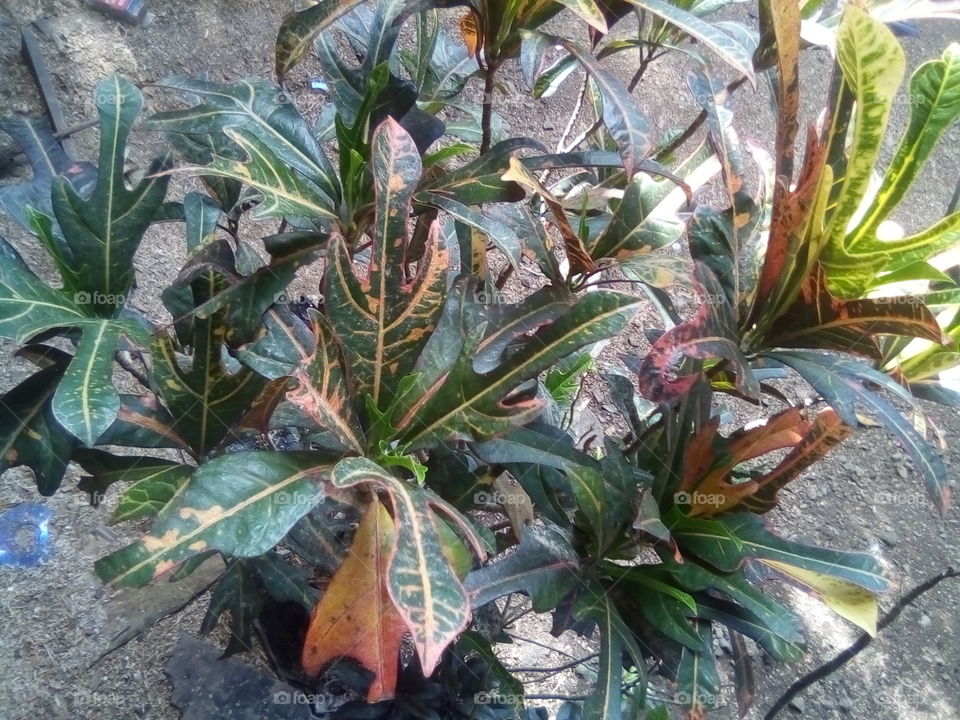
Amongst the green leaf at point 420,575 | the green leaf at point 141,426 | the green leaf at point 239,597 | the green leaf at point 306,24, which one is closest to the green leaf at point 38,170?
the green leaf at point 141,426

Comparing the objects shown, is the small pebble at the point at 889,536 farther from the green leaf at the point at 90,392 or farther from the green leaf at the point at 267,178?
the green leaf at the point at 90,392

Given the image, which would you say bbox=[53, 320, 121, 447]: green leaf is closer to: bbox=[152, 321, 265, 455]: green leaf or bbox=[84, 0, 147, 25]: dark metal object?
bbox=[152, 321, 265, 455]: green leaf

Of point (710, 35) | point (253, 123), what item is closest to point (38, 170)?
point (253, 123)

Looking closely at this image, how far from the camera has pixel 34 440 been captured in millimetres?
720

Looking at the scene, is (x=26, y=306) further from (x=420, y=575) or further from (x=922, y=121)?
(x=922, y=121)

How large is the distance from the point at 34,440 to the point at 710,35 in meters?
0.79

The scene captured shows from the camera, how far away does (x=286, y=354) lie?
2.39 ft

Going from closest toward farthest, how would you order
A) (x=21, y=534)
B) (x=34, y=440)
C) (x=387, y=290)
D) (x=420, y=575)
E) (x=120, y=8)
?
(x=420, y=575), (x=387, y=290), (x=34, y=440), (x=21, y=534), (x=120, y=8)

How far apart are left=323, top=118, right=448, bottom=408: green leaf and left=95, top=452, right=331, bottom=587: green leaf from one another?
0.14m

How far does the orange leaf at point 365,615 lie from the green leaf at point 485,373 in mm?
92

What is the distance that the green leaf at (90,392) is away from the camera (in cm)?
58

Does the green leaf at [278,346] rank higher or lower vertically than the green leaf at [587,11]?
lower

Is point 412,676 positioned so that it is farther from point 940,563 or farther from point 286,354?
point 940,563

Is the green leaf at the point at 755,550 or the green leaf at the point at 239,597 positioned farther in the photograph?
the green leaf at the point at 239,597
